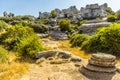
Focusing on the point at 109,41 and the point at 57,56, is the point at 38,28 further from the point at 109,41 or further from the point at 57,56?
the point at 57,56

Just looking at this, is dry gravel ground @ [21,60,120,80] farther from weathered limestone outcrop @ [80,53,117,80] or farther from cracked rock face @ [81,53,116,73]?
cracked rock face @ [81,53,116,73]

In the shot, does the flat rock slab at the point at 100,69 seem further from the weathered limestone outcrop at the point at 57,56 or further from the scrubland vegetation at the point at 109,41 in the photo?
the scrubland vegetation at the point at 109,41

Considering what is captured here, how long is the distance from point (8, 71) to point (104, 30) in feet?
44.5

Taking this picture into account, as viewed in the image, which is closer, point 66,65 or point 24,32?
point 66,65

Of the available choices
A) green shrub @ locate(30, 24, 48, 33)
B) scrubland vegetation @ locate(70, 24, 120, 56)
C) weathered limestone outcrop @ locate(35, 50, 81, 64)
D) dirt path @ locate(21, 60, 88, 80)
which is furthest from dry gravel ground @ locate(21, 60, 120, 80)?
green shrub @ locate(30, 24, 48, 33)

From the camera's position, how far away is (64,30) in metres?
63.7

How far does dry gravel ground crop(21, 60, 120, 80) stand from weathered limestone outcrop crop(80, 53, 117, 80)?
423 mm

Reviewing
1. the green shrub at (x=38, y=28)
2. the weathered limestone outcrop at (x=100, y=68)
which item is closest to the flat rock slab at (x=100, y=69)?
the weathered limestone outcrop at (x=100, y=68)

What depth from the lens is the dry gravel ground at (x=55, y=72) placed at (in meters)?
14.1

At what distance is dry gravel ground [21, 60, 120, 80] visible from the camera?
46.2 ft

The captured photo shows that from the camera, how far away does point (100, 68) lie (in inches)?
611

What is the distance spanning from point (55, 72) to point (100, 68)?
309 centimetres

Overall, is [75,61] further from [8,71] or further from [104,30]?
[104,30]

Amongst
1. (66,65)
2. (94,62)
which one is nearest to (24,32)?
(66,65)
